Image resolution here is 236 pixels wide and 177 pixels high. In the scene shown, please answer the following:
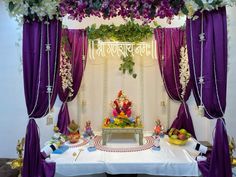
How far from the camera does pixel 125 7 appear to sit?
2104 mm

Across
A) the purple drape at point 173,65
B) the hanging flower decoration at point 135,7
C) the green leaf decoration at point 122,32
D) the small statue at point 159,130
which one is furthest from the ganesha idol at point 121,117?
the hanging flower decoration at point 135,7

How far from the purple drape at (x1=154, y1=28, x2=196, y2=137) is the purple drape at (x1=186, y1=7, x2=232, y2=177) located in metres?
1.17

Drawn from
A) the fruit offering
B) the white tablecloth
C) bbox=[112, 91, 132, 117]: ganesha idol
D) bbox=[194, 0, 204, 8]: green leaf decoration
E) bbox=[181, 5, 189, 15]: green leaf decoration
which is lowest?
the white tablecloth

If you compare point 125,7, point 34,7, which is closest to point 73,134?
point 34,7

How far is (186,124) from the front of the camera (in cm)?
341

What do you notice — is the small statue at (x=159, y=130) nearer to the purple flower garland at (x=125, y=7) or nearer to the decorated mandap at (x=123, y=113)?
the decorated mandap at (x=123, y=113)

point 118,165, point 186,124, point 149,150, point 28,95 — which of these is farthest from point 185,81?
point 28,95

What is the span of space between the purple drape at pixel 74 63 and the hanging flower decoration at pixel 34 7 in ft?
3.79

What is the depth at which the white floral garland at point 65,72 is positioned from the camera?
318cm

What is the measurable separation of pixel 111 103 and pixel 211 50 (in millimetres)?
1918

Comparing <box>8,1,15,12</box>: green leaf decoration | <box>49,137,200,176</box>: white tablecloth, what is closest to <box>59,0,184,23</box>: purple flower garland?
<box>8,1,15,12</box>: green leaf decoration

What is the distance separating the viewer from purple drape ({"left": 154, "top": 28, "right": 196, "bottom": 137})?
10.8 feet

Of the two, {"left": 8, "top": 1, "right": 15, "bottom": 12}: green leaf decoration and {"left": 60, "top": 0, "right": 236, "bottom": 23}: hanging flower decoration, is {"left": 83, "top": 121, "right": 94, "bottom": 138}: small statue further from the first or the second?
{"left": 8, "top": 1, "right": 15, "bottom": 12}: green leaf decoration

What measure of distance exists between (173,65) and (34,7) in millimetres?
2139
